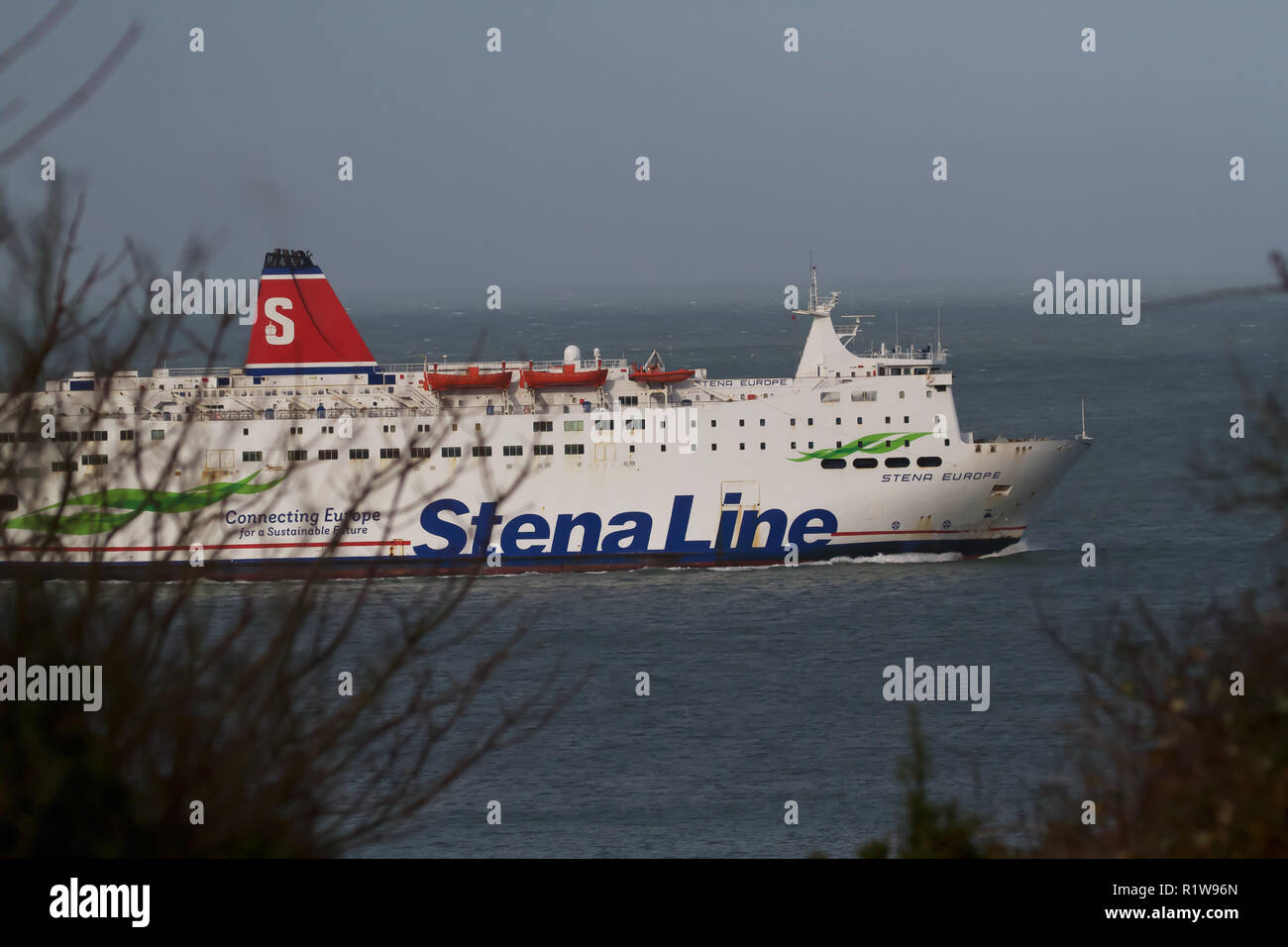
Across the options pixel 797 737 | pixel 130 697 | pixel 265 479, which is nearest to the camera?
pixel 130 697

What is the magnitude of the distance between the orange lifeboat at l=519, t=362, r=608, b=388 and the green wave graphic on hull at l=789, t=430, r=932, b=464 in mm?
3960

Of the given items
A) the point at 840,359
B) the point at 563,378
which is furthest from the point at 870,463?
the point at 563,378

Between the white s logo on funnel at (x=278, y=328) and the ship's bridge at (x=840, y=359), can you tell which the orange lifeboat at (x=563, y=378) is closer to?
the ship's bridge at (x=840, y=359)

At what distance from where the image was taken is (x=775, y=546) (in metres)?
26.9

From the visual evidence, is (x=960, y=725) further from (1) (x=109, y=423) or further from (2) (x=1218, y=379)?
(2) (x=1218, y=379)

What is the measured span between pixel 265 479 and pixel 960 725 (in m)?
14.6

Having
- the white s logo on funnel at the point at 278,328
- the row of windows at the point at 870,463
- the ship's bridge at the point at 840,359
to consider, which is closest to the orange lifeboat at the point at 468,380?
the white s logo on funnel at the point at 278,328

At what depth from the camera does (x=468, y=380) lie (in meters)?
28.0

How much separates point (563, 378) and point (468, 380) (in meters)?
1.71

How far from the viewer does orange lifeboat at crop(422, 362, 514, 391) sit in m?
28.0

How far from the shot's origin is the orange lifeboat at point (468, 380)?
2797 cm

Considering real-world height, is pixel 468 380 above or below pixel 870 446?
above

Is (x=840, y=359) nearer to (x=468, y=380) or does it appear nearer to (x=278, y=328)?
(x=468, y=380)
